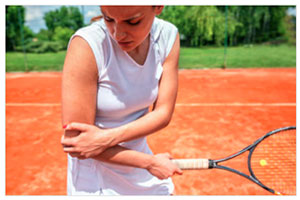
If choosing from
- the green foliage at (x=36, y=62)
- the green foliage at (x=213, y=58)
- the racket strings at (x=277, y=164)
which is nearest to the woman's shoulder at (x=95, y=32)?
the racket strings at (x=277, y=164)

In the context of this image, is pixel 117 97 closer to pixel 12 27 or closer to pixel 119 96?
pixel 119 96

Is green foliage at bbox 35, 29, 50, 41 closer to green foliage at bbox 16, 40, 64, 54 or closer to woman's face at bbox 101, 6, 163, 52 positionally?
green foliage at bbox 16, 40, 64, 54

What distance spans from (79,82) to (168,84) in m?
0.31

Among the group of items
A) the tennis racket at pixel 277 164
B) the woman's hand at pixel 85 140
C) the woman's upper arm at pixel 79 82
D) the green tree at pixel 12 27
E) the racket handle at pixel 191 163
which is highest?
the green tree at pixel 12 27

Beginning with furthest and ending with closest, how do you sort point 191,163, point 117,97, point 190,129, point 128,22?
point 190,129, point 191,163, point 117,97, point 128,22

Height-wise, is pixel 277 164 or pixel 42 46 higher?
pixel 42 46

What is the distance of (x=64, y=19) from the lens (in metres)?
11.3

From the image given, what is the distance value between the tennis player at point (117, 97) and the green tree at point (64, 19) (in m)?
9.53

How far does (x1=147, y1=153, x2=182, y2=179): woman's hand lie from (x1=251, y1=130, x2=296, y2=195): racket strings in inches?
48.2

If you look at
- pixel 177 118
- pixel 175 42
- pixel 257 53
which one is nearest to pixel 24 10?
pixel 257 53

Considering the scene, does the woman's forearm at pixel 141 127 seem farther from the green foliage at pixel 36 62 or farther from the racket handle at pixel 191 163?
the green foliage at pixel 36 62

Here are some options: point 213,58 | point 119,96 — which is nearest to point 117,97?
point 119,96

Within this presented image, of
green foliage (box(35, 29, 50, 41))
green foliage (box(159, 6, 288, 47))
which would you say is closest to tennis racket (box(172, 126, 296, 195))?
green foliage (box(159, 6, 288, 47))

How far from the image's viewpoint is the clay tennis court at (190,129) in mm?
2031
